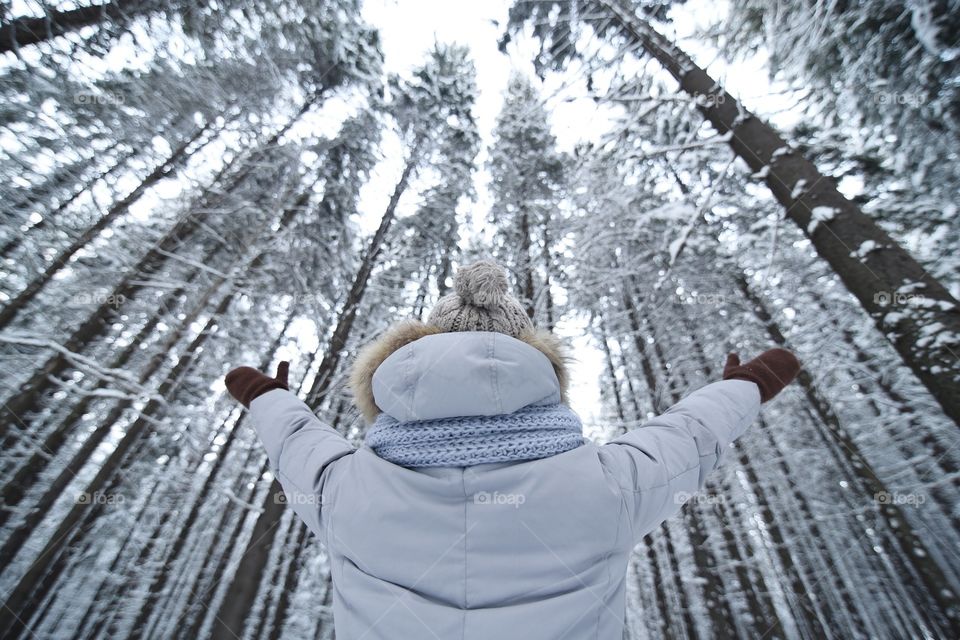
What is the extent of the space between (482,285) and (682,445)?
3.86ft

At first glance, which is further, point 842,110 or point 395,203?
point 395,203

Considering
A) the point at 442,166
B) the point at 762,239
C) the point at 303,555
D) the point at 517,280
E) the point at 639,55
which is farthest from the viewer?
the point at 442,166

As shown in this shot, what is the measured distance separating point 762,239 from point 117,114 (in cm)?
1198

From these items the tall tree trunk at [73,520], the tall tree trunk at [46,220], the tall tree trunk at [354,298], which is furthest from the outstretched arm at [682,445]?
the tall tree trunk at [73,520]

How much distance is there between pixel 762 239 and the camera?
696cm

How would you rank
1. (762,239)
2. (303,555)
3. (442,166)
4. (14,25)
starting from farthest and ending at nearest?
(442,166), (303,555), (762,239), (14,25)

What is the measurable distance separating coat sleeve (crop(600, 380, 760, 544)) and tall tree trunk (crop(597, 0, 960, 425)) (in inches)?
87.4

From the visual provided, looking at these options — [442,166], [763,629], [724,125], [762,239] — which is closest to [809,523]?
[763,629]

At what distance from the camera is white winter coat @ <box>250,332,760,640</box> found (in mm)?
1174

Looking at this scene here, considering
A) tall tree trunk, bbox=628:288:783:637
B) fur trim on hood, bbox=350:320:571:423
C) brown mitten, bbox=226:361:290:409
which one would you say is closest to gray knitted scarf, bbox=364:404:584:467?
fur trim on hood, bbox=350:320:571:423

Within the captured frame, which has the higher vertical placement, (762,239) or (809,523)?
(762,239)

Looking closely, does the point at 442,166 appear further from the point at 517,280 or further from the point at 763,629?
the point at 763,629

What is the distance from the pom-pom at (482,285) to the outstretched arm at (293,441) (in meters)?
0.94

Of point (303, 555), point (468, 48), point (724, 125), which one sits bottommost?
point (303, 555)
